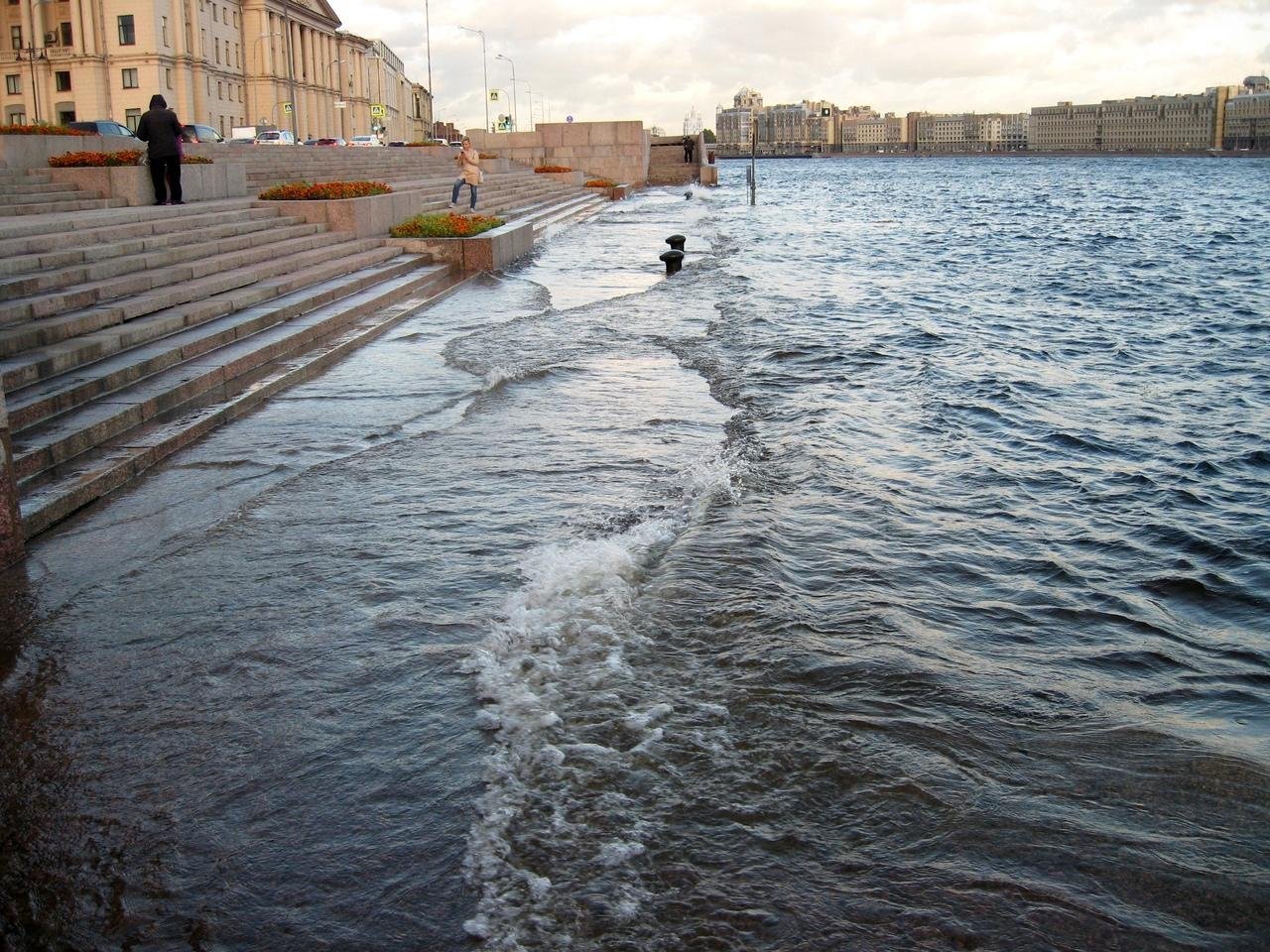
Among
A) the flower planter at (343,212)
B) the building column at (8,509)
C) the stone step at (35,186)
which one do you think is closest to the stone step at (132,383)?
the building column at (8,509)

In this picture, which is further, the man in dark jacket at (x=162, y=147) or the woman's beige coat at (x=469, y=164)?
the woman's beige coat at (x=469, y=164)

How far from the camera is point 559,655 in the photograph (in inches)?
184

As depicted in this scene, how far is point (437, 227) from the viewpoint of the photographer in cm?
1897

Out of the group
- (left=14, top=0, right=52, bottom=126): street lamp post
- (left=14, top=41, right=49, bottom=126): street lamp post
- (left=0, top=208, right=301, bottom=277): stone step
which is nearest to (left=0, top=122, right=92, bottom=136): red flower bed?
(left=0, top=208, right=301, bottom=277): stone step

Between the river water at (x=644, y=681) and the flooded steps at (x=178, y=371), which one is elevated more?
the flooded steps at (x=178, y=371)

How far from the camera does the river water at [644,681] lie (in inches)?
128

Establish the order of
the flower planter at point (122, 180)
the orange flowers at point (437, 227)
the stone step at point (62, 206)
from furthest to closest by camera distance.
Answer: the orange flowers at point (437, 227)
the flower planter at point (122, 180)
the stone step at point (62, 206)

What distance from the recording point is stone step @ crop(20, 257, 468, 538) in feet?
21.0

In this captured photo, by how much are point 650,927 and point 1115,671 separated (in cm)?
282

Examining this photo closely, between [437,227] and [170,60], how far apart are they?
58724 mm

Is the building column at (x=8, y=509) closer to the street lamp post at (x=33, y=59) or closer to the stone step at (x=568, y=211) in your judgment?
the stone step at (x=568, y=211)

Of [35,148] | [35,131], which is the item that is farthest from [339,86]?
[35,148]

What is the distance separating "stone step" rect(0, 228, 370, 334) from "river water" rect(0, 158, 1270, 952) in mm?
1976

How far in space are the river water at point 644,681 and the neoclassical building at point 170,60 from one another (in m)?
65.3
